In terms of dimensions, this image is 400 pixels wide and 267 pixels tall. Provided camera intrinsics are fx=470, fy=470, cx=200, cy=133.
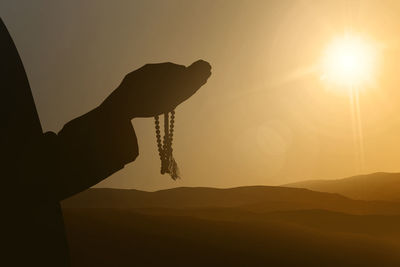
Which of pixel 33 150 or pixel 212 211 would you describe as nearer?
pixel 33 150

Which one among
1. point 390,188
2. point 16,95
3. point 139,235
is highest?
point 16,95

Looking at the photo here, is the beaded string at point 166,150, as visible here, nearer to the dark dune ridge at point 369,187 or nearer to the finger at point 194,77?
the finger at point 194,77

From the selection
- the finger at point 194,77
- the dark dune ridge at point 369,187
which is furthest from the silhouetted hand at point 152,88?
the dark dune ridge at point 369,187

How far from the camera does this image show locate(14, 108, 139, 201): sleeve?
7.25ft

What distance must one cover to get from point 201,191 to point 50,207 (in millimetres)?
Result: 20710

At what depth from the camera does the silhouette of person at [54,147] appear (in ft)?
6.83

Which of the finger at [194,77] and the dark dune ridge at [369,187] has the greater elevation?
the finger at [194,77]

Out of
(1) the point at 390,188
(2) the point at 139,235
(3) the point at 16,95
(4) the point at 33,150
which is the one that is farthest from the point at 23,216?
(1) the point at 390,188

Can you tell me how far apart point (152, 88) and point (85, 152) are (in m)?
0.45

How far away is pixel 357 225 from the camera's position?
11.3 metres

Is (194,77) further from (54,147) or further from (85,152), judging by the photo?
(54,147)

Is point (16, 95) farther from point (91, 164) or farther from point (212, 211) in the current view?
point (212, 211)

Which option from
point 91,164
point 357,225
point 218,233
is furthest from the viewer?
point 357,225

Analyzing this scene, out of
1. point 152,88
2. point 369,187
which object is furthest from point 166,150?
point 369,187
